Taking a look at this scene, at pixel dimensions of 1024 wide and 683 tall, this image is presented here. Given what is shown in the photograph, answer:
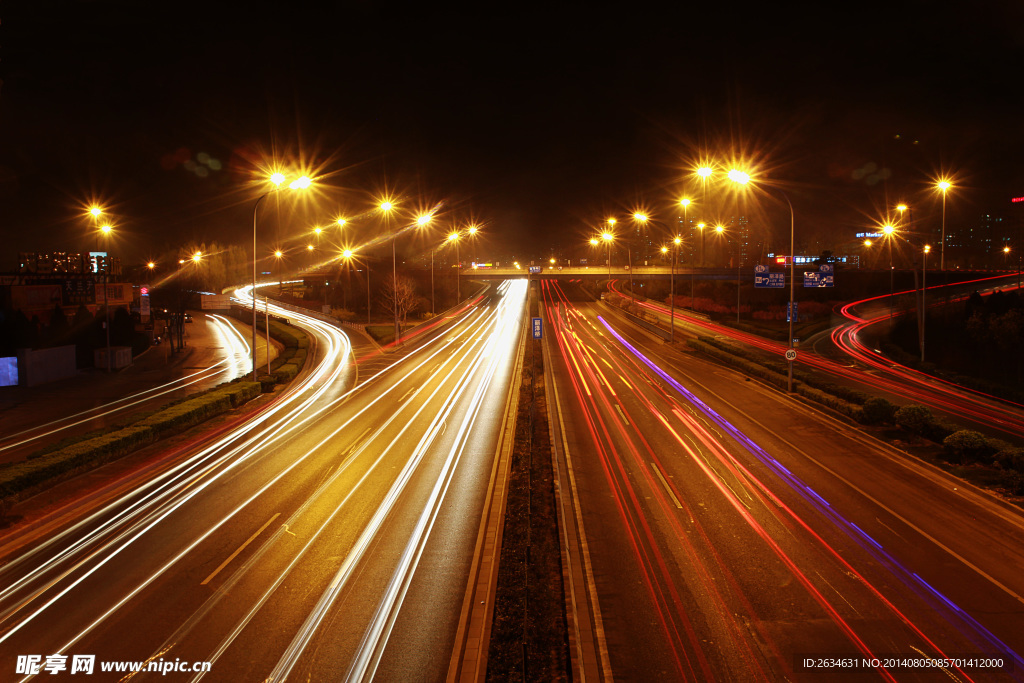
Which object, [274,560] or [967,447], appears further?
[967,447]

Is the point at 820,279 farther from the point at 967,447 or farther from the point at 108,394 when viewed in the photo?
the point at 108,394

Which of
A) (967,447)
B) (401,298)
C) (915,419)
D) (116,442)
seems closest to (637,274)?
(401,298)

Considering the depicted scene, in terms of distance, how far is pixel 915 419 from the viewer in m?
19.6

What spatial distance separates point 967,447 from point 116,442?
2616cm

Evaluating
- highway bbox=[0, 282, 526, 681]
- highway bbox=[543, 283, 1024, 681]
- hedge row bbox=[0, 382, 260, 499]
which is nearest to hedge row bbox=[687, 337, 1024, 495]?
highway bbox=[543, 283, 1024, 681]

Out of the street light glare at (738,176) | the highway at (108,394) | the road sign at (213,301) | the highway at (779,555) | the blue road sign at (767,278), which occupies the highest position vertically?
the street light glare at (738,176)

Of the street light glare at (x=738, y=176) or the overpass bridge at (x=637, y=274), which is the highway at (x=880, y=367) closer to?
the street light glare at (x=738, y=176)

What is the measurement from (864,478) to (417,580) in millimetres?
13128

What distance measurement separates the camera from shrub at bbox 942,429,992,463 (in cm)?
1669

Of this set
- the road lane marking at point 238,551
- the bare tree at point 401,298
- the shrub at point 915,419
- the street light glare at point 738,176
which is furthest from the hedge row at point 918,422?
the bare tree at point 401,298

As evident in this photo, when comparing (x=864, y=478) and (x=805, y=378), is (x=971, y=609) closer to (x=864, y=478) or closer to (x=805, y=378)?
(x=864, y=478)

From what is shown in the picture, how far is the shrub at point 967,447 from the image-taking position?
16.7m

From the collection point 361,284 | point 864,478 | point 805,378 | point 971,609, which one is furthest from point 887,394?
point 361,284

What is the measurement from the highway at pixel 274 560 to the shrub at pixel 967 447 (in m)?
14.3
